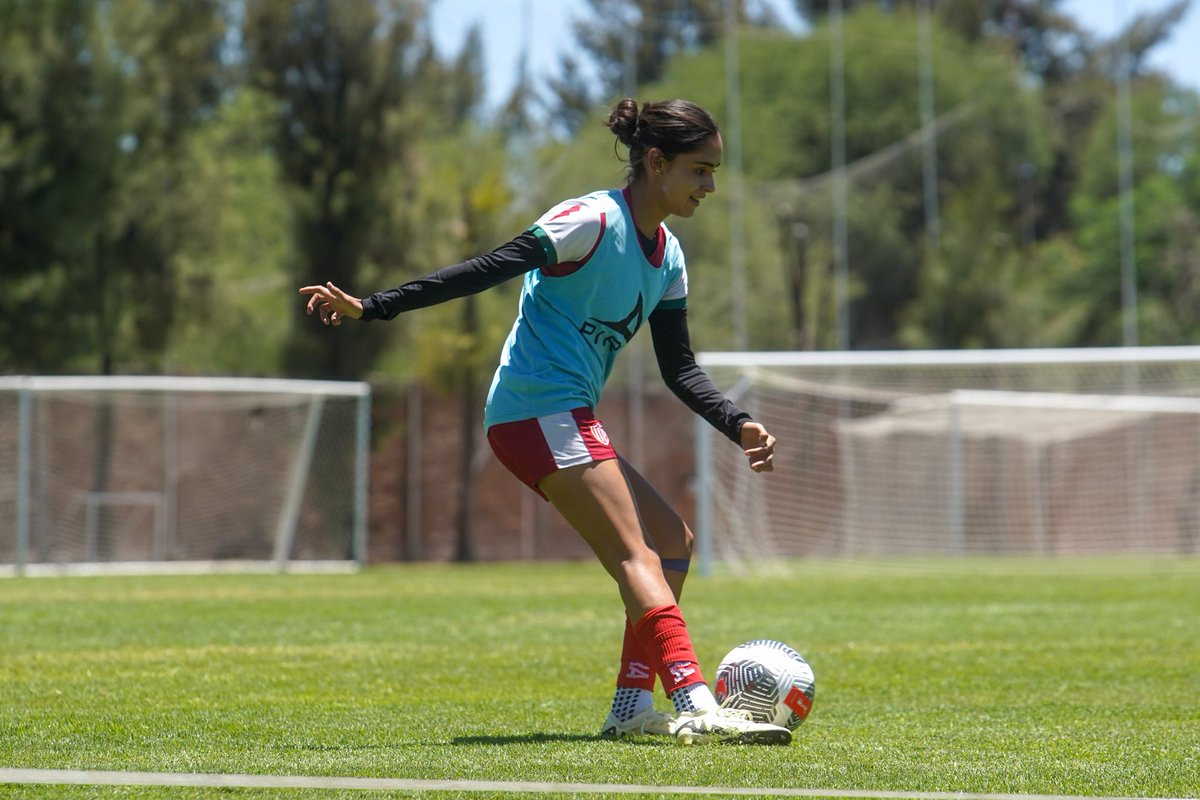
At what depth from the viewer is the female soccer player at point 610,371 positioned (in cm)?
548

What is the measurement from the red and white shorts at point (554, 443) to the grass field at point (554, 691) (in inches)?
36.6

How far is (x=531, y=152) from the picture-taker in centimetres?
3762

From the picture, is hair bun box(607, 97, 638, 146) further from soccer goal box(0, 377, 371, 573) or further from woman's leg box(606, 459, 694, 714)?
soccer goal box(0, 377, 371, 573)

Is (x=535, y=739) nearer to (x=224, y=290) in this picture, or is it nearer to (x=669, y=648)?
(x=669, y=648)

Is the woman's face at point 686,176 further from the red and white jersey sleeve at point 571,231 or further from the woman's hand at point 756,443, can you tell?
the woman's hand at point 756,443

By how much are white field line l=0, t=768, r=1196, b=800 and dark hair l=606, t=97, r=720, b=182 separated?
221 cm

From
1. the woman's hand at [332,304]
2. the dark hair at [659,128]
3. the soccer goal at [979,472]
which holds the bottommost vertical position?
the soccer goal at [979,472]

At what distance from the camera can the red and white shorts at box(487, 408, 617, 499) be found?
18.3 feet

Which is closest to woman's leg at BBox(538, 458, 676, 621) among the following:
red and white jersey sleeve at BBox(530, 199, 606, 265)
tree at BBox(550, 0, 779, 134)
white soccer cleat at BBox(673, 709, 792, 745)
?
white soccer cleat at BBox(673, 709, 792, 745)

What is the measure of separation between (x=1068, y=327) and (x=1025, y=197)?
13.1m

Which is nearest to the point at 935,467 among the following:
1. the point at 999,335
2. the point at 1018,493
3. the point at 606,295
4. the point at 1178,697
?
the point at 1018,493

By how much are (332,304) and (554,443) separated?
0.88m

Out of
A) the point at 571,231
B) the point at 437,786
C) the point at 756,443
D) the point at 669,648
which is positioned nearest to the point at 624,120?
the point at 571,231

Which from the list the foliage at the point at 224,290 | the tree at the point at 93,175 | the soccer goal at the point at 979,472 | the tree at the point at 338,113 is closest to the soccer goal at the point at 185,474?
the tree at the point at 93,175
